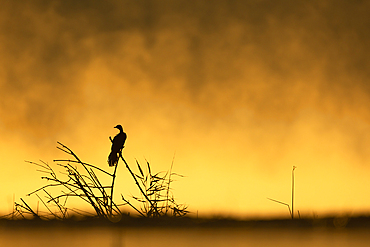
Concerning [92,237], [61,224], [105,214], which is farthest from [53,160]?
[92,237]

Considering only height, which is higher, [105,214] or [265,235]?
[105,214]

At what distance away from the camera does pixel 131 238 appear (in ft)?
7.47

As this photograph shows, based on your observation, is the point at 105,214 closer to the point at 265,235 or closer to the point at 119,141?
the point at 119,141

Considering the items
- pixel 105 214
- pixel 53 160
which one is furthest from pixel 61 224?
pixel 53 160

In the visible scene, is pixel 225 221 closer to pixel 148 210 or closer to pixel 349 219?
pixel 349 219

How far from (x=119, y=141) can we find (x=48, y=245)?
12.9 ft

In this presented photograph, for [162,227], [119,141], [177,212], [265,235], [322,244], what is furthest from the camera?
[119,141]

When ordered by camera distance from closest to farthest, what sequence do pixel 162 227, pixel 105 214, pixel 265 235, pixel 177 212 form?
pixel 265 235, pixel 162 227, pixel 105 214, pixel 177 212

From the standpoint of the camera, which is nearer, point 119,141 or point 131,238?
point 131,238

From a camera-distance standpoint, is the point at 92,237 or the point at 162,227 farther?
the point at 162,227

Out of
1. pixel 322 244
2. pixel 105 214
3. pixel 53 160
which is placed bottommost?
pixel 322 244

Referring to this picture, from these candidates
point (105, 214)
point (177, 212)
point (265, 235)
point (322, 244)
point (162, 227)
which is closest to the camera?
point (322, 244)

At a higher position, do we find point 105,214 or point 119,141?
point 119,141

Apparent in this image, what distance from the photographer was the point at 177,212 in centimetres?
556
